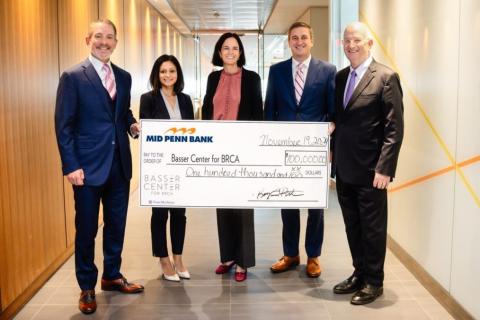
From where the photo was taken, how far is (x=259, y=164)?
328cm

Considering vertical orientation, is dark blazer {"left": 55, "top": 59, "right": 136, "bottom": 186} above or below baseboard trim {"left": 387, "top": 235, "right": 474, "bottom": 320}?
above

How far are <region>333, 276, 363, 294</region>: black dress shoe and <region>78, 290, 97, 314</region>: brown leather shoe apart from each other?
1.54m

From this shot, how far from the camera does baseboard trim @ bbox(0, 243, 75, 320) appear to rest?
305cm

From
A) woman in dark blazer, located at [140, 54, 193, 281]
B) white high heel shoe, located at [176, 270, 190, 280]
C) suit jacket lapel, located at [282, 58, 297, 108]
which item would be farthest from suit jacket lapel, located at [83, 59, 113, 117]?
white high heel shoe, located at [176, 270, 190, 280]

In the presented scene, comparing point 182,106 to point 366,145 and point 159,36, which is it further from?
point 159,36

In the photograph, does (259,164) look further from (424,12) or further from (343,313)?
(424,12)

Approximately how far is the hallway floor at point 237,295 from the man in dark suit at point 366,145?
195 mm

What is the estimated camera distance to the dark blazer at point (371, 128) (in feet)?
9.96

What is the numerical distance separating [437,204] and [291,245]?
1095mm

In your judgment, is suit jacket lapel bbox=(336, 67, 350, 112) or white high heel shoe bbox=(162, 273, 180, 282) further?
white high heel shoe bbox=(162, 273, 180, 282)

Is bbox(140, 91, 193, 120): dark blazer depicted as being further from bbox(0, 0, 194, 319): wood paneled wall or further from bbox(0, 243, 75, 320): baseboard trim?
bbox(0, 243, 75, 320): baseboard trim

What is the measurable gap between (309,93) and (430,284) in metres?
1.48

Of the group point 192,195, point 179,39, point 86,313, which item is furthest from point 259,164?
Result: point 179,39
